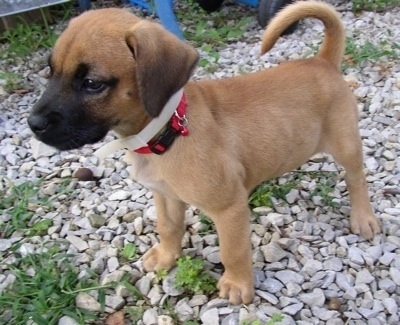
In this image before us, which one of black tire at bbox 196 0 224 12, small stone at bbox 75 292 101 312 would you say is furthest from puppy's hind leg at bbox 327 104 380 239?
black tire at bbox 196 0 224 12

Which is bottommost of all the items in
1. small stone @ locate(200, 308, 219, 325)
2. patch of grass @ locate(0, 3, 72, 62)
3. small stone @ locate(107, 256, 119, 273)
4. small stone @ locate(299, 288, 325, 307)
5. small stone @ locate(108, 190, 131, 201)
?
small stone @ locate(299, 288, 325, 307)

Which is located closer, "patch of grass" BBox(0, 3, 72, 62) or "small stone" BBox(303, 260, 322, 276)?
"small stone" BBox(303, 260, 322, 276)

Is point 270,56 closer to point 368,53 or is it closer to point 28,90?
point 368,53

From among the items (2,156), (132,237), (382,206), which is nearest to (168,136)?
(132,237)

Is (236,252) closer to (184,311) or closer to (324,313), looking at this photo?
(184,311)

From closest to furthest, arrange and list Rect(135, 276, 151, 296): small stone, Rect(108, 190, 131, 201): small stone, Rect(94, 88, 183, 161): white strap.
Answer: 1. Rect(94, 88, 183, 161): white strap
2. Rect(135, 276, 151, 296): small stone
3. Rect(108, 190, 131, 201): small stone

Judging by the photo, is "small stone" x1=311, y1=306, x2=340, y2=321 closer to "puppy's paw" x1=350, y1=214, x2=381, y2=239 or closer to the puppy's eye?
"puppy's paw" x1=350, y1=214, x2=381, y2=239

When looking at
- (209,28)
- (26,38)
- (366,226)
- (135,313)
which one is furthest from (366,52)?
(135,313)
